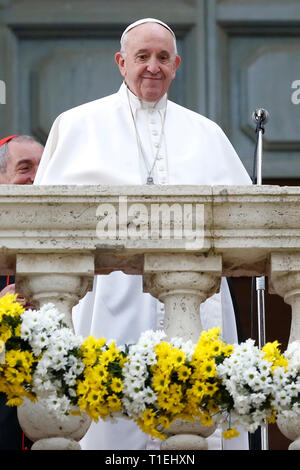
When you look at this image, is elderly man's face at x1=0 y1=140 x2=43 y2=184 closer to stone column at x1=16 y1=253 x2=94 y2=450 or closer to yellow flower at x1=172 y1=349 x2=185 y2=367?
stone column at x1=16 y1=253 x2=94 y2=450

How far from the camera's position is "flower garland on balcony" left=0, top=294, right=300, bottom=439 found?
404 centimetres

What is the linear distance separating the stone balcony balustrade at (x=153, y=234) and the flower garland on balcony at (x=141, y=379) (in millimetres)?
243

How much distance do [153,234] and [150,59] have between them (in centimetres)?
137

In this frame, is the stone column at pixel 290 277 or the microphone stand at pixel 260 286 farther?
the microphone stand at pixel 260 286

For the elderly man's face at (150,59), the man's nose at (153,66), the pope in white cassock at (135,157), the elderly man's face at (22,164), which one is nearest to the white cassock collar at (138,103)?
the pope in white cassock at (135,157)

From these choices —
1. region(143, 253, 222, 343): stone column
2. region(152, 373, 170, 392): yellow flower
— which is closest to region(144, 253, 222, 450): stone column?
region(143, 253, 222, 343): stone column

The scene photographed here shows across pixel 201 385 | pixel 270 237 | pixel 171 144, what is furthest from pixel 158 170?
pixel 201 385

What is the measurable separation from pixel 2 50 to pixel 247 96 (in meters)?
1.32

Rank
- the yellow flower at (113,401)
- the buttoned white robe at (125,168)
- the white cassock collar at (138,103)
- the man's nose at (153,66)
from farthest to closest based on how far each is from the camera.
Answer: the white cassock collar at (138,103)
the man's nose at (153,66)
the buttoned white robe at (125,168)
the yellow flower at (113,401)

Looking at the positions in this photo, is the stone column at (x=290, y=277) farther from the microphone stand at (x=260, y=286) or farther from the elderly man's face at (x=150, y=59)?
the elderly man's face at (x=150, y=59)

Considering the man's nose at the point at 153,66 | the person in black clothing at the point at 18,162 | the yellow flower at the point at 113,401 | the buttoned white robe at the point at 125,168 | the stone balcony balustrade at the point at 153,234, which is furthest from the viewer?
the person in black clothing at the point at 18,162

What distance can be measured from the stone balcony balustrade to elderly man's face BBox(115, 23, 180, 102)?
129 cm

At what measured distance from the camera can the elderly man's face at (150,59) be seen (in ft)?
18.1

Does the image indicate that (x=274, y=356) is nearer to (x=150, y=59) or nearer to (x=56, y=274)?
Answer: (x=56, y=274)
